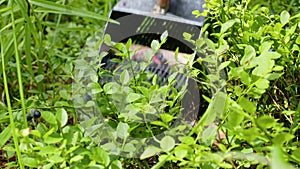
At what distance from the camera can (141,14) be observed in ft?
5.41

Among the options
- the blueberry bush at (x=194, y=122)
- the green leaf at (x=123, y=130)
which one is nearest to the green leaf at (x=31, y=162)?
the blueberry bush at (x=194, y=122)

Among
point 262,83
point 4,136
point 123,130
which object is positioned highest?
point 262,83

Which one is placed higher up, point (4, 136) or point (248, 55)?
point (248, 55)

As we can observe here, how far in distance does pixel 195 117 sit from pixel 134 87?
0.69ft

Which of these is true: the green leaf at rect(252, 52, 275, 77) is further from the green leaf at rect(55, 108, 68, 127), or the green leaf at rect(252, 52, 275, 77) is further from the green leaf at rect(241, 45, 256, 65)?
the green leaf at rect(55, 108, 68, 127)

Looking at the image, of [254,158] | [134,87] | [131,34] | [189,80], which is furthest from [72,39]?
[254,158]

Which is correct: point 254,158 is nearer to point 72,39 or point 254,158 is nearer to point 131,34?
point 131,34

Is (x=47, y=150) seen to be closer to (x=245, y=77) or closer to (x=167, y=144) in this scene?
(x=167, y=144)

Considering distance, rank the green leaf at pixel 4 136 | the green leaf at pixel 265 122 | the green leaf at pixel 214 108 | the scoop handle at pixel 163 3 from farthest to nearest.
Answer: the scoop handle at pixel 163 3 < the green leaf at pixel 4 136 < the green leaf at pixel 214 108 < the green leaf at pixel 265 122

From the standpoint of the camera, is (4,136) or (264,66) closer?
(264,66)

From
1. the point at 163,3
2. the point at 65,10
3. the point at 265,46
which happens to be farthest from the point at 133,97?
the point at 163,3

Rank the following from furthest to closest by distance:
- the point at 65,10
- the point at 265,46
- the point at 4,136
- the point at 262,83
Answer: the point at 65,10
the point at 4,136
the point at 265,46
the point at 262,83

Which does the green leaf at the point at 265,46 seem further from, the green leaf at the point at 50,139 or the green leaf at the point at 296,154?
the green leaf at the point at 50,139

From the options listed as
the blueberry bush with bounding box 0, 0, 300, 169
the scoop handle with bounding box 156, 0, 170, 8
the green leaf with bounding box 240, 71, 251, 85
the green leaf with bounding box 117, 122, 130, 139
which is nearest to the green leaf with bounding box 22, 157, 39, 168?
the blueberry bush with bounding box 0, 0, 300, 169
